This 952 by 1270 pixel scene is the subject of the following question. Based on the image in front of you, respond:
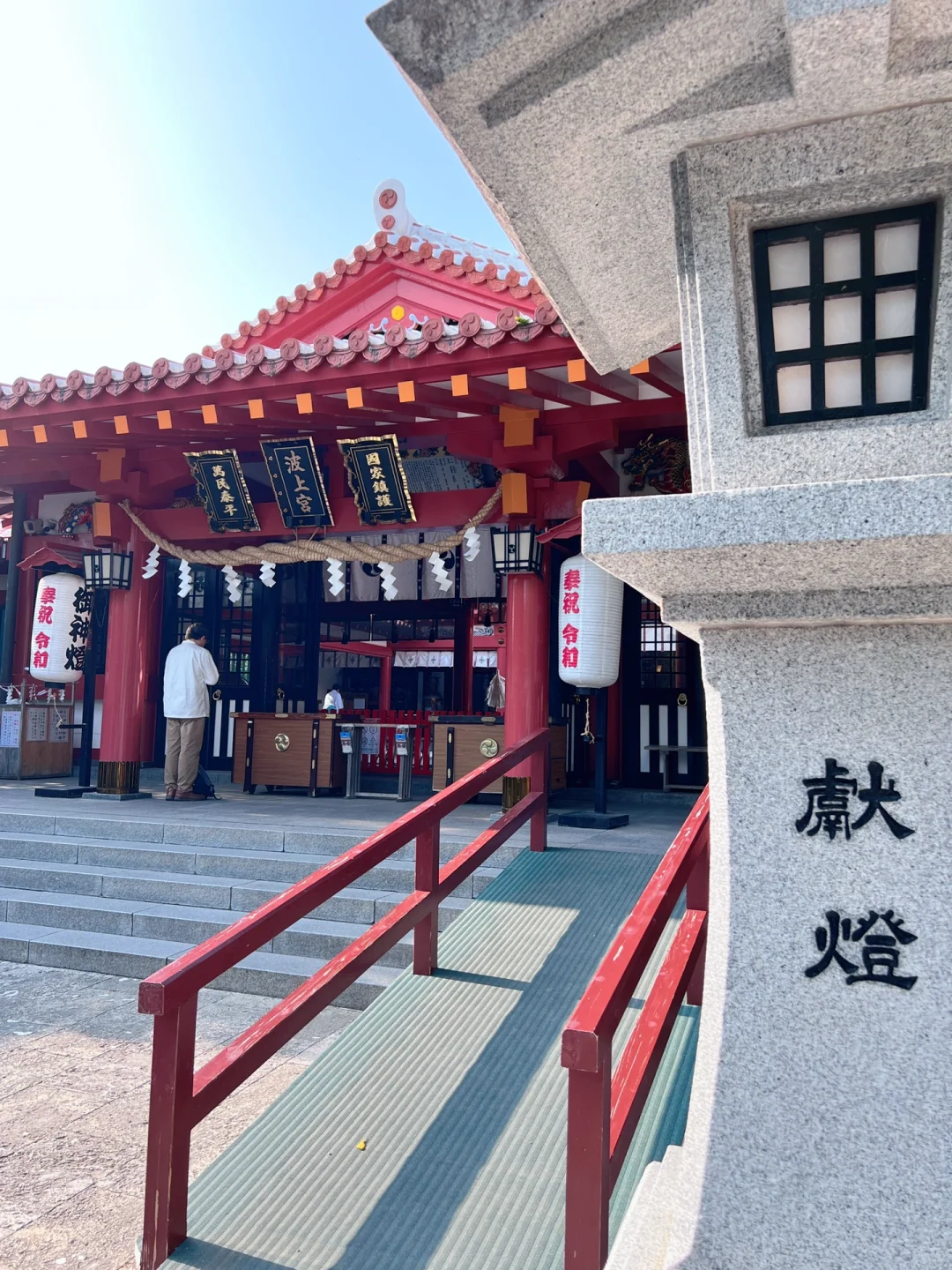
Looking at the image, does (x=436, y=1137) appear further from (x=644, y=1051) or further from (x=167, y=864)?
(x=167, y=864)

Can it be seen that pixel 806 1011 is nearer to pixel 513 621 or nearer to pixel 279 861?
pixel 279 861

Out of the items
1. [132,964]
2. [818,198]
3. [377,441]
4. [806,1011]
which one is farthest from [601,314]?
[377,441]

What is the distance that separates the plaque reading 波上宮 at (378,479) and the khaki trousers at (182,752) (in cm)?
289

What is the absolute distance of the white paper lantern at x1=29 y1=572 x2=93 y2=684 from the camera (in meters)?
9.20

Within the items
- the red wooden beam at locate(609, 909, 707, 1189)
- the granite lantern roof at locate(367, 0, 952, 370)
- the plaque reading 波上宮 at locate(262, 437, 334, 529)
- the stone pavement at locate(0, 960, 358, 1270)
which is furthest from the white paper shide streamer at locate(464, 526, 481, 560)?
the granite lantern roof at locate(367, 0, 952, 370)

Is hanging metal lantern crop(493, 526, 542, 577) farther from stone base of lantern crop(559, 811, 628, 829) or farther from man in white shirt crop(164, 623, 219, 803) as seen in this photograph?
man in white shirt crop(164, 623, 219, 803)

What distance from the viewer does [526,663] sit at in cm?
731

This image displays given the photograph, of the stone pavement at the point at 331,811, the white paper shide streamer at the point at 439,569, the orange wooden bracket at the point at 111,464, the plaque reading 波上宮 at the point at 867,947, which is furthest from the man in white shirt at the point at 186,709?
the plaque reading 波上宮 at the point at 867,947

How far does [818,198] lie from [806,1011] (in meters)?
1.86

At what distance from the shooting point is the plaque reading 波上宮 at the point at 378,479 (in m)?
7.87

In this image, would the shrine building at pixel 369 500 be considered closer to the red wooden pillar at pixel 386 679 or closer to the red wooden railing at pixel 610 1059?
the red wooden pillar at pixel 386 679

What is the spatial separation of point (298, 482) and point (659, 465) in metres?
3.40

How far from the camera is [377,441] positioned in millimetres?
7840

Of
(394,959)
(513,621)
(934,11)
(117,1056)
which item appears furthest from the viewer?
(513,621)
